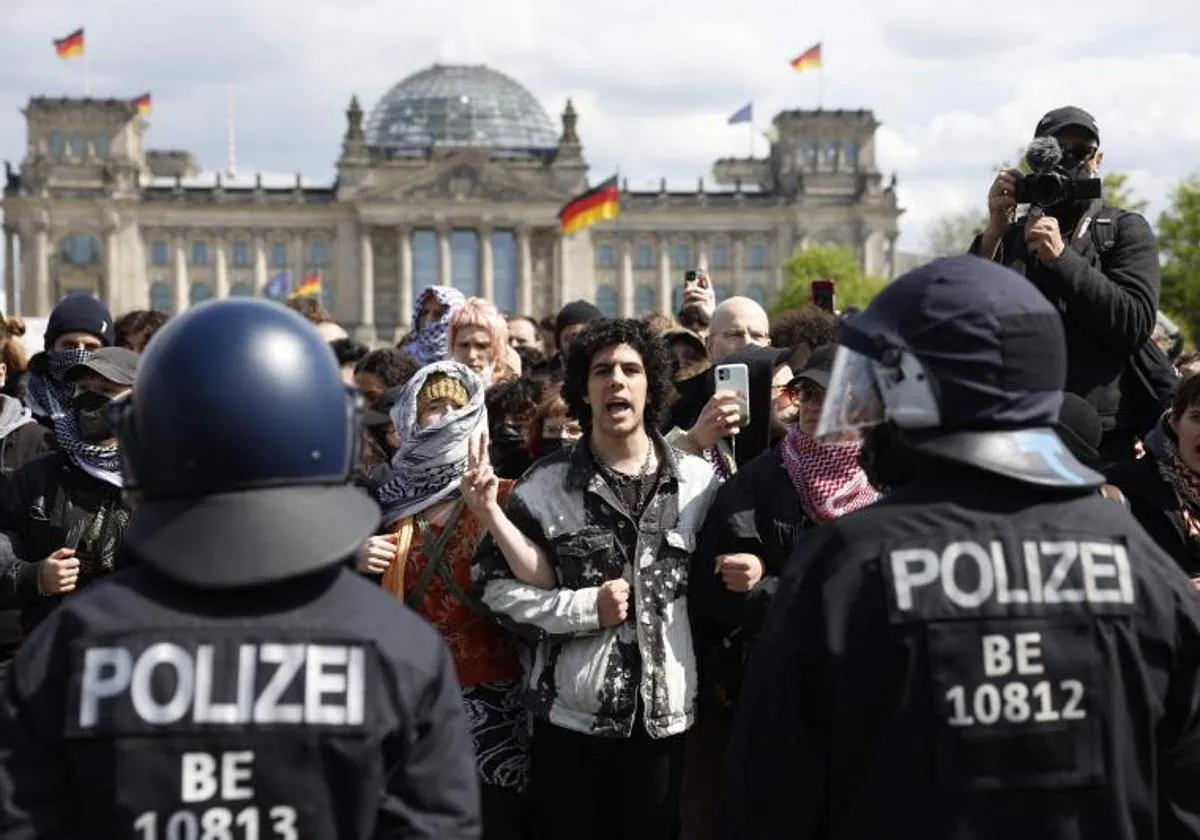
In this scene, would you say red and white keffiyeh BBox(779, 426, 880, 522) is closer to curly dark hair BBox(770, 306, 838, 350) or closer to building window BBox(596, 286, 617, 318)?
curly dark hair BBox(770, 306, 838, 350)

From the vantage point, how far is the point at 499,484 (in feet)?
18.5

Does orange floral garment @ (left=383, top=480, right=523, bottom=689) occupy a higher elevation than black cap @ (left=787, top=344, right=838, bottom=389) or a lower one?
lower

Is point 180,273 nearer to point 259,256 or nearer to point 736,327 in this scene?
point 259,256

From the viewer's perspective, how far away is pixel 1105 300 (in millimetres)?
5145

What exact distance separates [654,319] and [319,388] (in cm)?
662

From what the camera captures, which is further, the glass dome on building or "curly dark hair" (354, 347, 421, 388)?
the glass dome on building

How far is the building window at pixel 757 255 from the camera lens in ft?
318

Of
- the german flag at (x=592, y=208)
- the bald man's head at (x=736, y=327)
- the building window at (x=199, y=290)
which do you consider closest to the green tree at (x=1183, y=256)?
the german flag at (x=592, y=208)

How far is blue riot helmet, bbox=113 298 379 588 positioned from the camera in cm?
250

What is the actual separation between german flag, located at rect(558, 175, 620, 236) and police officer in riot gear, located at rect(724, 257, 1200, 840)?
53.0m

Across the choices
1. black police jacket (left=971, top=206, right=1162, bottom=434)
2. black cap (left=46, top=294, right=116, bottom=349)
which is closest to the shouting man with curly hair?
black police jacket (left=971, top=206, right=1162, bottom=434)

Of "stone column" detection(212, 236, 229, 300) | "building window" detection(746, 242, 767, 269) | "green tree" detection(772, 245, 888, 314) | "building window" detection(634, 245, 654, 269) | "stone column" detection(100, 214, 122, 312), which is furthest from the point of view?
"building window" detection(746, 242, 767, 269)

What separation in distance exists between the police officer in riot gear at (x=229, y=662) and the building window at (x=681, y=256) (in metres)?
94.1

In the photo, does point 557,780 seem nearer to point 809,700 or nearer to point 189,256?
point 809,700
